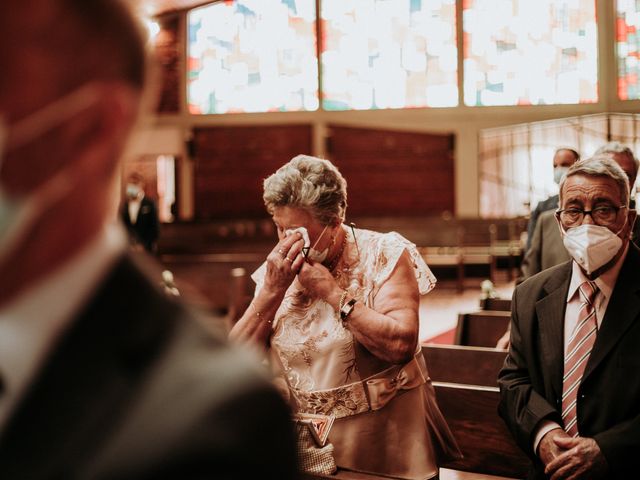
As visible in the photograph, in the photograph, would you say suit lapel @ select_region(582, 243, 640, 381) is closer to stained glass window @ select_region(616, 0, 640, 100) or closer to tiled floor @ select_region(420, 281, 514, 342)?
tiled floor @ select_region(420, 281, 514, 342)

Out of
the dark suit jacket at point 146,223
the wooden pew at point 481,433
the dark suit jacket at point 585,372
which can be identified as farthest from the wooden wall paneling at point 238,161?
the dark suit jacket at point 585,372

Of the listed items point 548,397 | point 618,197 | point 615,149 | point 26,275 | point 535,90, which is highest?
point 535,90

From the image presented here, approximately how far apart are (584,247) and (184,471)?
1699 mm

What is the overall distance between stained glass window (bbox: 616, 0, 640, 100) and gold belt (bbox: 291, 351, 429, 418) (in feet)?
43.7

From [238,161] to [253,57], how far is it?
2002mm

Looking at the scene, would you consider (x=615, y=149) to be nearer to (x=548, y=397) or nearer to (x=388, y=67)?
(x=548, y=397)

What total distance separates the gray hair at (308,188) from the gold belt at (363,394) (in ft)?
1.55

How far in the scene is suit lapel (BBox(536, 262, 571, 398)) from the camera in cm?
208

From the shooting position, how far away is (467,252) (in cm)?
1278

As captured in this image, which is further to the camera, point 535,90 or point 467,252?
point 535,90

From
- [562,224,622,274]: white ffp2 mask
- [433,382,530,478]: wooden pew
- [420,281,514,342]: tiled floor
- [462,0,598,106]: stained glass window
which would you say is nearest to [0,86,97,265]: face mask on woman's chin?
[562,224,622,274]: white ffp2 mask

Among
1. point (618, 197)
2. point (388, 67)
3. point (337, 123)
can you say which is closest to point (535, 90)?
point (388, 67)

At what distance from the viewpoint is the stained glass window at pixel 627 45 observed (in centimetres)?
1396

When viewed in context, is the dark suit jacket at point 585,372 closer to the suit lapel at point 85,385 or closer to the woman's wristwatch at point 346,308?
the woman's wristwatch at point 346,308
